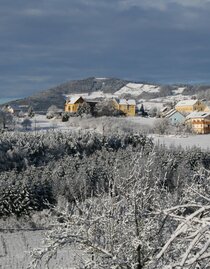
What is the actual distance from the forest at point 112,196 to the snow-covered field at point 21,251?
1434 mm

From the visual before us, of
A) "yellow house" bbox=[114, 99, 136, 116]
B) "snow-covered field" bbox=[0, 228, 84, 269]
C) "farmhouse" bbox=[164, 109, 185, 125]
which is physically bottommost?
"snow-covered field" bbox=[0, 228, 84, 269]

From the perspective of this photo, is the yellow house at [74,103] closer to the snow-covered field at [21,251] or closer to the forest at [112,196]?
the forest at [112,196]

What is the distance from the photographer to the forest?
3.29 meters

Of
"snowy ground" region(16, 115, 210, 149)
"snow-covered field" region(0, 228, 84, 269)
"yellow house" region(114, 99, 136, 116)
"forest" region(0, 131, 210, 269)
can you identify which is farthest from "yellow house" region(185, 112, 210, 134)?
"snow-covered field" region(0, 228, 84, 269)

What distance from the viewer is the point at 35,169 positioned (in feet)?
94.6

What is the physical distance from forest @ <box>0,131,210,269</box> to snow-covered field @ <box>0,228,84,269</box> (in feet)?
4.71

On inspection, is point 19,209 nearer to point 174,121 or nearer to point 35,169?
point 35,169

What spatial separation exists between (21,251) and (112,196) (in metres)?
11.6

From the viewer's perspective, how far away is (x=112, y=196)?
283 inches

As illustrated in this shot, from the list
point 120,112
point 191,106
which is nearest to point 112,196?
point 120,112

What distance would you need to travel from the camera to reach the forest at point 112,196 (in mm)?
3295

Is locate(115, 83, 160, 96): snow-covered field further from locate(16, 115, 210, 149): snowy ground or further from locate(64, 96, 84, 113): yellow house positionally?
locate(16, 115, 210, 149): snowy ground

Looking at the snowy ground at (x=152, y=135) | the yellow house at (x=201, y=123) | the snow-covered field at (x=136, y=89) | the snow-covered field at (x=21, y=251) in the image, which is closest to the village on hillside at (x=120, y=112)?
the yellow house at (x=201, y=123)

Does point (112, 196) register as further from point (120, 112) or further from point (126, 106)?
point (126, 106)
